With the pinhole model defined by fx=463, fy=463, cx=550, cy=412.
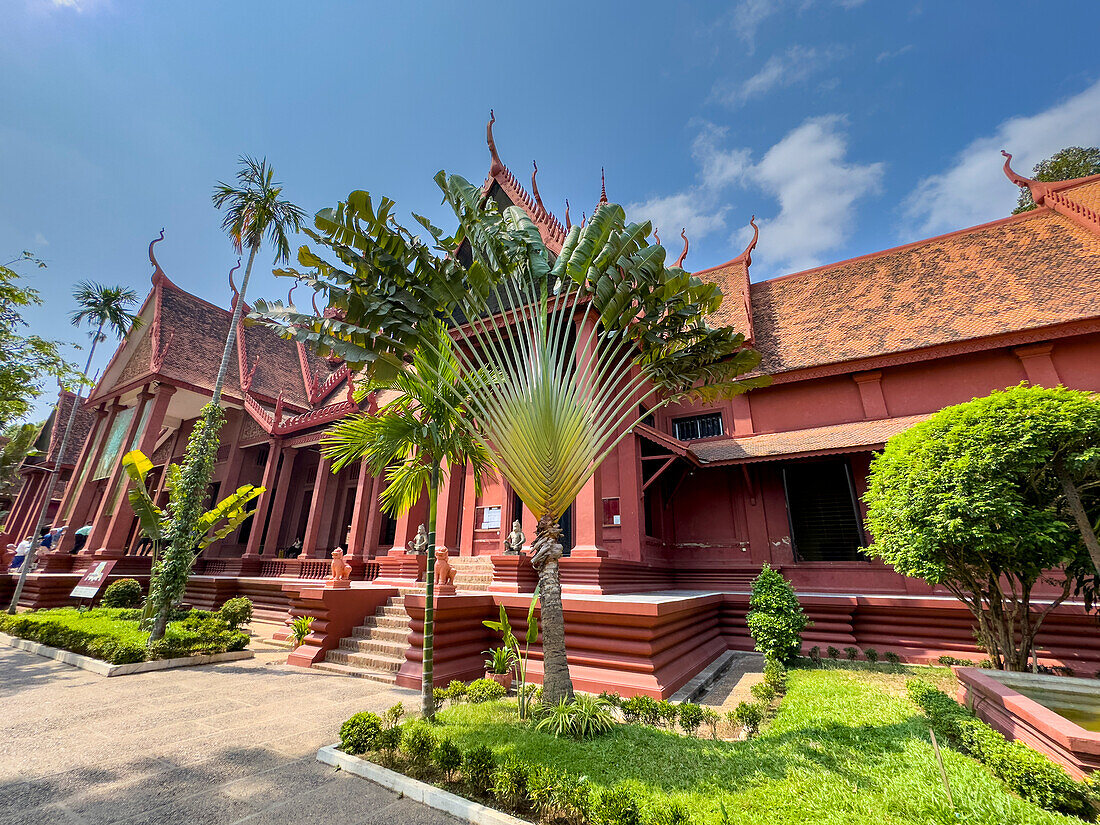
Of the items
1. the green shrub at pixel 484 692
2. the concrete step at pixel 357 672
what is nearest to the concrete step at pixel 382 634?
the concrete step at pixel 357 672

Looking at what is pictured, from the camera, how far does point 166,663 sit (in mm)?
8000

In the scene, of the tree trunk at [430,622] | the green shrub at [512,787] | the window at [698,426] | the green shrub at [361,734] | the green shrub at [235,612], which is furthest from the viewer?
the window at [698,426]

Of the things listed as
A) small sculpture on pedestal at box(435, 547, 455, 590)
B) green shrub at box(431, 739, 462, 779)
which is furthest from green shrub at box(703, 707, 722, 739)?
small sculpture on pedestal at box(435, 547, 455, 590)

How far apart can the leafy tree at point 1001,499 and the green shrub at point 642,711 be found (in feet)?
13.6

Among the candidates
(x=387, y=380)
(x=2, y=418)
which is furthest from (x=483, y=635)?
(x=2, y=418)

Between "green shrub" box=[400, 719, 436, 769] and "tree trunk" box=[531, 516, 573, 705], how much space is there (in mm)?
1285

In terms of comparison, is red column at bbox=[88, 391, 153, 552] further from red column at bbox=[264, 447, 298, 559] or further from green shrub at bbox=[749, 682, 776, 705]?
green shrub at bbox=[749, 682, 776, 705]

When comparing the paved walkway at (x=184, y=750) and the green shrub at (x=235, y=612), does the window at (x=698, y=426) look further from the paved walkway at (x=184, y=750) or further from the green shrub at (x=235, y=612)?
the green shrub at (x=235, y=612)

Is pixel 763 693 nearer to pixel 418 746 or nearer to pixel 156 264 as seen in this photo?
pixel 418 746

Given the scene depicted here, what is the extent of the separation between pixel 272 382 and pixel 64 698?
Answer: 15407 mm

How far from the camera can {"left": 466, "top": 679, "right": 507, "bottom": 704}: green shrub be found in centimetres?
566

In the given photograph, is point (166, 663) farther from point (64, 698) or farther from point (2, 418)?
point (2, 418)

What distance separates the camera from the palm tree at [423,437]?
521 cm

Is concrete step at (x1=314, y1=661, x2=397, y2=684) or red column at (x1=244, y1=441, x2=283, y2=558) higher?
red column at (x1=244, y1=441, x2=283, y2=558)
